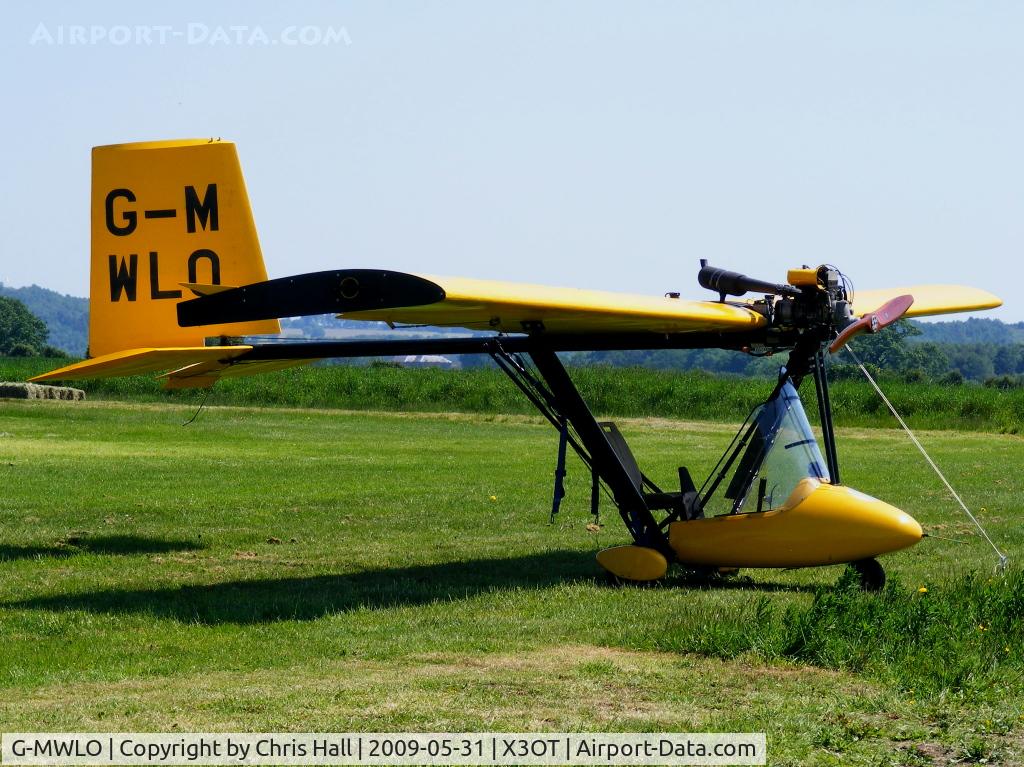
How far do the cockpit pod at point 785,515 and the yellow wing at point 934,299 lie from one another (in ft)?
12.9

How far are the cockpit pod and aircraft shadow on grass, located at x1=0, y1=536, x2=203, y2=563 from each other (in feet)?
17.7

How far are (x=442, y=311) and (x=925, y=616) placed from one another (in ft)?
13.4

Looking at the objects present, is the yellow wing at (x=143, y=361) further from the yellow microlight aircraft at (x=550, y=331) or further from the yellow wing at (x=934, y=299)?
the yellow wing at (x=934, y=299)

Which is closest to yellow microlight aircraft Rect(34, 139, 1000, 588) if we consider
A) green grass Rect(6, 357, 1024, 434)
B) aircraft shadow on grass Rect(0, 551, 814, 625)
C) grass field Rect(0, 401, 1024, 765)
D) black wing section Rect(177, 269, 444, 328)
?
black wing section Rect(177, 269, 444, 328)

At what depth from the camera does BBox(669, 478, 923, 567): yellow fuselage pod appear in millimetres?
10141

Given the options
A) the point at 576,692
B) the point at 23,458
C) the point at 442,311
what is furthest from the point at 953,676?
the point at 23,458

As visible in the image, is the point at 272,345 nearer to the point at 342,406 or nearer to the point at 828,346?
the point at 828,346

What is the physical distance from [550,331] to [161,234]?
14.5 feet

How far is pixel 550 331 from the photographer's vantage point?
11.8 meters

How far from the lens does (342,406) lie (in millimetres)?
39656

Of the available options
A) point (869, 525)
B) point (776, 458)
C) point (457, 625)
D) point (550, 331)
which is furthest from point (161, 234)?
point (869, 525)

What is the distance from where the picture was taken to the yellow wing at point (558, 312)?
968 centimetres

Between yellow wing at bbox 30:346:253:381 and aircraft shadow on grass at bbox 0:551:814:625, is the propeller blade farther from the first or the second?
yellow wing at bbox 30:346:253:381

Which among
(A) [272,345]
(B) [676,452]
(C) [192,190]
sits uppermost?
(C) [192,190]
